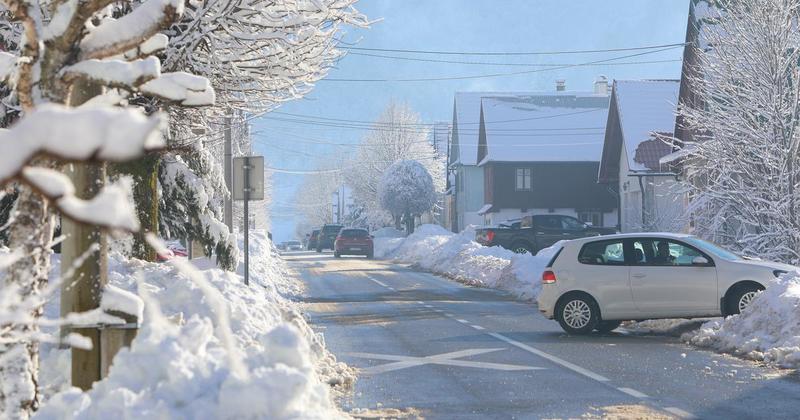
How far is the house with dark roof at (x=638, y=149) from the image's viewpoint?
150 ft

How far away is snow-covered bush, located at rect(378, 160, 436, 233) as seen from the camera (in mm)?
78438

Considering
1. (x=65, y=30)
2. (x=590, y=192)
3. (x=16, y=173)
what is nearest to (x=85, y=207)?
(x=16, y=173)

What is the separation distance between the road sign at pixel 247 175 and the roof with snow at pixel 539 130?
46.9 metres

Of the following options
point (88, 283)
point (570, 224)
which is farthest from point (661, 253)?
point (570, 224)

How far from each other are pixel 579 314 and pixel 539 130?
5370 centimetres

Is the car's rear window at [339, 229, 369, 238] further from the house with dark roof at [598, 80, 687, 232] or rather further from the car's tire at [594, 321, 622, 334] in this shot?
the car's tire at [594, 321, 622, 334]

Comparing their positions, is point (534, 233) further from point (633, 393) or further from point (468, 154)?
point (633, 393)

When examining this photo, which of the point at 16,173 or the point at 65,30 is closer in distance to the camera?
the point at 16,173

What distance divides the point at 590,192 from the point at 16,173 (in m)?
65.5

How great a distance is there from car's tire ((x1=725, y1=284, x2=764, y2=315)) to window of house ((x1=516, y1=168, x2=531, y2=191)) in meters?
51.3

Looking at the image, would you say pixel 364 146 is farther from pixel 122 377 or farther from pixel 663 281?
pixel 122 377

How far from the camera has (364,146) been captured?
10438cm

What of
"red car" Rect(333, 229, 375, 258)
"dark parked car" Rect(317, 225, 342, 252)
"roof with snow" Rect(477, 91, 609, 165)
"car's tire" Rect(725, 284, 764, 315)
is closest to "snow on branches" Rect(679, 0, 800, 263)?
"car's tire" Rect(725, 284, 764, 315)

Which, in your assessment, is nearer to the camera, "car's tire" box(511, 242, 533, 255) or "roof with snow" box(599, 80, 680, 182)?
"car's tire" box(511, 242, 533, 255)
